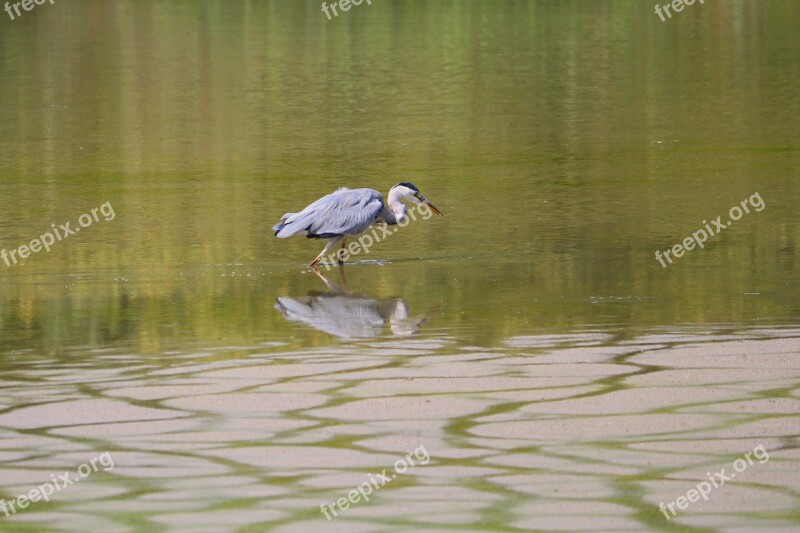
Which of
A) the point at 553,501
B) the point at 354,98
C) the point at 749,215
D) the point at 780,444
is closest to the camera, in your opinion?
the point at 553,501

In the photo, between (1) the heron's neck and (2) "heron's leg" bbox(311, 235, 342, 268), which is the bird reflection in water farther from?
(1) the heron's neck

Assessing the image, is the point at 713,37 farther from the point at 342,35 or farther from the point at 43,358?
the point at 43,358

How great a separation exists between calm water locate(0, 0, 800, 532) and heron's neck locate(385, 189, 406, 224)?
282mm

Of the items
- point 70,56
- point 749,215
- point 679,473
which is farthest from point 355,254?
point 70,56

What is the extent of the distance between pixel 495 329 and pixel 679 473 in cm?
363

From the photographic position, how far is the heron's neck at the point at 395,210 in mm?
15017

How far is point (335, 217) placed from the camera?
14.3m

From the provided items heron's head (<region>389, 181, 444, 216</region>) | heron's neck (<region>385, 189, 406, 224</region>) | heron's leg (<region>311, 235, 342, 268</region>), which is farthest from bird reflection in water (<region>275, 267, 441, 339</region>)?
heron's head (<region>389, 181, 444, 216</region>)

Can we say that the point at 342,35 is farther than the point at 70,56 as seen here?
Yes

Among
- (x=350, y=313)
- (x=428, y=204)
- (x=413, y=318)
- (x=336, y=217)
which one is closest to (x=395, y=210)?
(x=428, y=204)

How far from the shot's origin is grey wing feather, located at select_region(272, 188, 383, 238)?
1425 cm

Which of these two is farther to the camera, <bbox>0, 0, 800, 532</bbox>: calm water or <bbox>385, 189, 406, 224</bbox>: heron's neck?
<bbox>385, 189, 406, 224</bbox>: heron's neck

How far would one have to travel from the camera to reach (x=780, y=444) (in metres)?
8.11

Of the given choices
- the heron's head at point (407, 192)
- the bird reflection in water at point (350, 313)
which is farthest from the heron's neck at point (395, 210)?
the bird reflection in water at point (350, 313)
